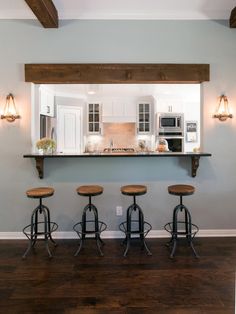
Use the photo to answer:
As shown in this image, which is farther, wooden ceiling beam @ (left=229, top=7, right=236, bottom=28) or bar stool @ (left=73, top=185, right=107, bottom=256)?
wooden ceiling beam @ (left=229, top=7, right=236, bottom=28)

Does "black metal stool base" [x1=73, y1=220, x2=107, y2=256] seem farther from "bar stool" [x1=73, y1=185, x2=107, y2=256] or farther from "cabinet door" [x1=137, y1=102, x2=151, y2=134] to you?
"cabinet door" [x1=137, y1=102, x2=151, y2=134]

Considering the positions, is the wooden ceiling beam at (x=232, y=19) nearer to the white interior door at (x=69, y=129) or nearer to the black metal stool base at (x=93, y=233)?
the black metal stool base at (x=93, y=233)

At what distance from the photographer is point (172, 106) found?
668cm

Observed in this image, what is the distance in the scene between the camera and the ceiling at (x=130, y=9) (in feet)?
10.1

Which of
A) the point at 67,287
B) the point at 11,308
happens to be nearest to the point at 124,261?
the point at 67,287

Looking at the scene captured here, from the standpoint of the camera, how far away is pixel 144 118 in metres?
6.80

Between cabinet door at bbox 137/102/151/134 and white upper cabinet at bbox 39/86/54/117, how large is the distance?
2.23 meters

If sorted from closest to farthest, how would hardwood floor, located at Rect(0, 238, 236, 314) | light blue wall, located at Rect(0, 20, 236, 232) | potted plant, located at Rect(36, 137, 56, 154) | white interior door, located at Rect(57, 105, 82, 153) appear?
1. hardwood floor, located at Rect(0, 238, 236, 314)
2. potted plant, located at Rect(36, 137, 56, 154)
3. light blue wall, located at Rect(0, 20, 236, 232)
4. white interior door, located at Rect(57, 105, 82, 153)

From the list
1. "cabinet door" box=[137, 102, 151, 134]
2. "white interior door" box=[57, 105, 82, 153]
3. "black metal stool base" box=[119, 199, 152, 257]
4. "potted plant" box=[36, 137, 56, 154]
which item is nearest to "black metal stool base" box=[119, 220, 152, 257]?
"black metal stool base" box=[119, 199, 152, 257]

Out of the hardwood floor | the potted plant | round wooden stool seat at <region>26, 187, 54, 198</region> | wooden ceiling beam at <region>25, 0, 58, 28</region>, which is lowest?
the hardwood floor

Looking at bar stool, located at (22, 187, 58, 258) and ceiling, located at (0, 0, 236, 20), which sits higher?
ceiling, located at (0, 0, 236, 20)

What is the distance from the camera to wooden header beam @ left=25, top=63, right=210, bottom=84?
3318mm

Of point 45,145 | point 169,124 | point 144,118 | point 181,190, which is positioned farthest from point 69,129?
point 181,190

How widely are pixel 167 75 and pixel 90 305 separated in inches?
106
